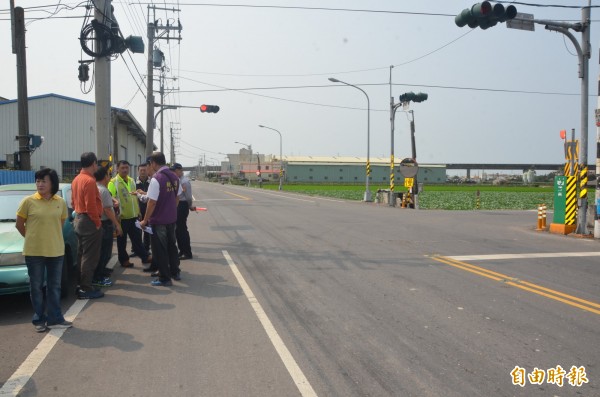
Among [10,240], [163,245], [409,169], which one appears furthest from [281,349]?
[409,169]

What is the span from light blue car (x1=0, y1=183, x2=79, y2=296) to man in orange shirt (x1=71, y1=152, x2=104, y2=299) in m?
0.20

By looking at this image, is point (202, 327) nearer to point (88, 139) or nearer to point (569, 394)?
A: point (569, 394)

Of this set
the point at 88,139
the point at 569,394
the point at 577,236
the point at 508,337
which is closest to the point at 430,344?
the point at 508,337

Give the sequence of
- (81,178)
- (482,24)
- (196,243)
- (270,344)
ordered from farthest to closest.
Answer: (196,243) < (482,24) < (81,178) < (270,344)

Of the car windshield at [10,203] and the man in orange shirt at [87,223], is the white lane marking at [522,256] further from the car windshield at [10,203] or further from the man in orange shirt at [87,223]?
the car windshield at [10,203]

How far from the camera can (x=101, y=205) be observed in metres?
6.91

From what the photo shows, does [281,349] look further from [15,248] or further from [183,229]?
[183,229]

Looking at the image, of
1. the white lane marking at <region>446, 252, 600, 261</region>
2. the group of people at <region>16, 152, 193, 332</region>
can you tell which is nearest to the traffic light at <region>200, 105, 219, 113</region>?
the group of people at <region>16, 152, 193, 332</region>

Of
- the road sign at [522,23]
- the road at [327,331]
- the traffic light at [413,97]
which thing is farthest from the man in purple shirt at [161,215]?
the traffic light at [413,97]

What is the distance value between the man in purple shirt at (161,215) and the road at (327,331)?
360 mm

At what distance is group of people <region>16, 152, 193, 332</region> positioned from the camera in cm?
542

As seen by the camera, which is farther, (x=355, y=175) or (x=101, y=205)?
(x=355, y=175)

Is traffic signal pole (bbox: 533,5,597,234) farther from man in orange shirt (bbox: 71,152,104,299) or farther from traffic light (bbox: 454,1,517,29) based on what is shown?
man in orange shirt (bbox: 71,152,104,299)

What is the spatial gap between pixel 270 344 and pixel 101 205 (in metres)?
3.39
